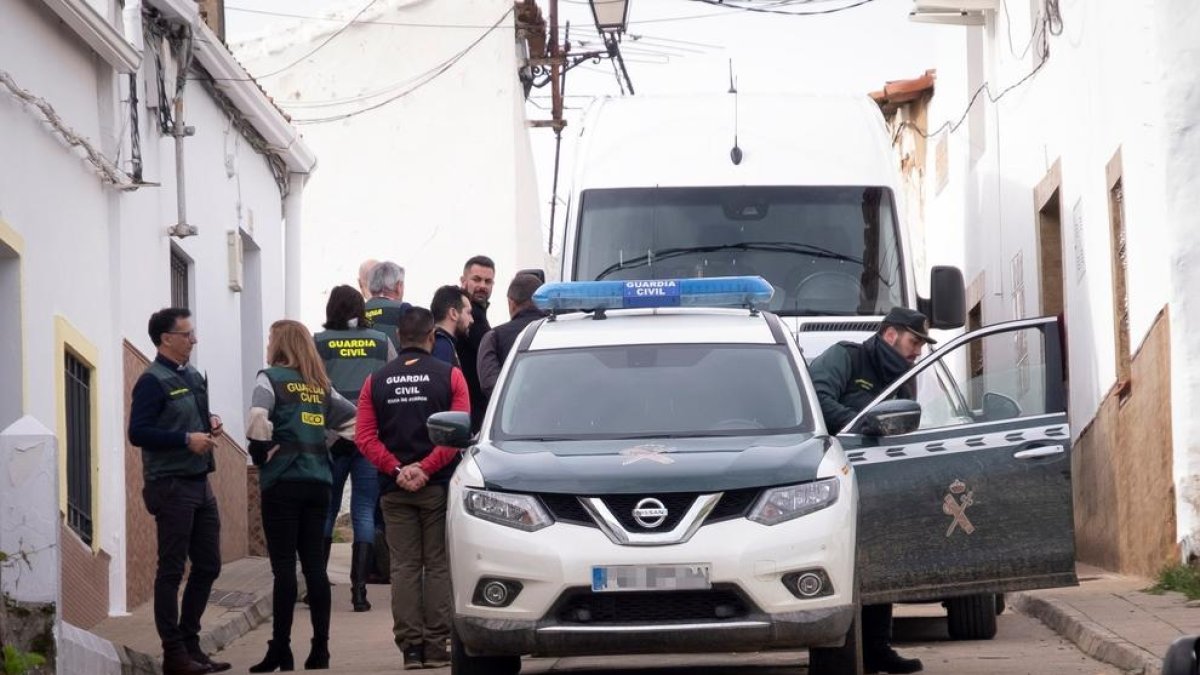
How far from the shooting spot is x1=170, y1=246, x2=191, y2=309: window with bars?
16.6 metres

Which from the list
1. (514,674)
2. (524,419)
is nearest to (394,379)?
(524,419)

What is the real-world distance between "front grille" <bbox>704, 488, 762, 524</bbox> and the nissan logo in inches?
8.1

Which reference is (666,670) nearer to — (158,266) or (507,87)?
(158,266)

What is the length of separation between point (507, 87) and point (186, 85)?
14751 millimetres

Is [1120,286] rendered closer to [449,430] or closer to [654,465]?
[449,430]

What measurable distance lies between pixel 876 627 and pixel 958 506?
816 millimetres

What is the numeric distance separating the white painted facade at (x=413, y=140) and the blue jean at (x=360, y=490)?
17.3 meters

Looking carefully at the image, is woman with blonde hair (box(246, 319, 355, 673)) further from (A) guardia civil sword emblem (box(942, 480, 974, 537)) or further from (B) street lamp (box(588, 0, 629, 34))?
(B) street lamp (box(588, 0, 629, 34))

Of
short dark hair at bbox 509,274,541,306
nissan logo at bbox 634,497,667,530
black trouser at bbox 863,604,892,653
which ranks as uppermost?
short dark hair at bbox 509,274,541,306

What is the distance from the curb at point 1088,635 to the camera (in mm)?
9523

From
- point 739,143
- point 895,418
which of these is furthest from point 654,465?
point 739,143

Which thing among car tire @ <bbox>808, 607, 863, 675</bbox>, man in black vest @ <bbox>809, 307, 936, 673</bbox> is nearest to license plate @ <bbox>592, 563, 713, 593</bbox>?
car tire @ <bbox>808, 607, 863, 675</bbox>

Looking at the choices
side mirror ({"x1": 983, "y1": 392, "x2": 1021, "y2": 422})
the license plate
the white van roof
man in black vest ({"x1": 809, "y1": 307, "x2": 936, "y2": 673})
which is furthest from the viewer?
the white van roof

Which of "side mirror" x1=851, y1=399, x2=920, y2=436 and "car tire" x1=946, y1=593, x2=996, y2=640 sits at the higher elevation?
"side mirror" x1=851, y1=399, x2=920, y2=436
